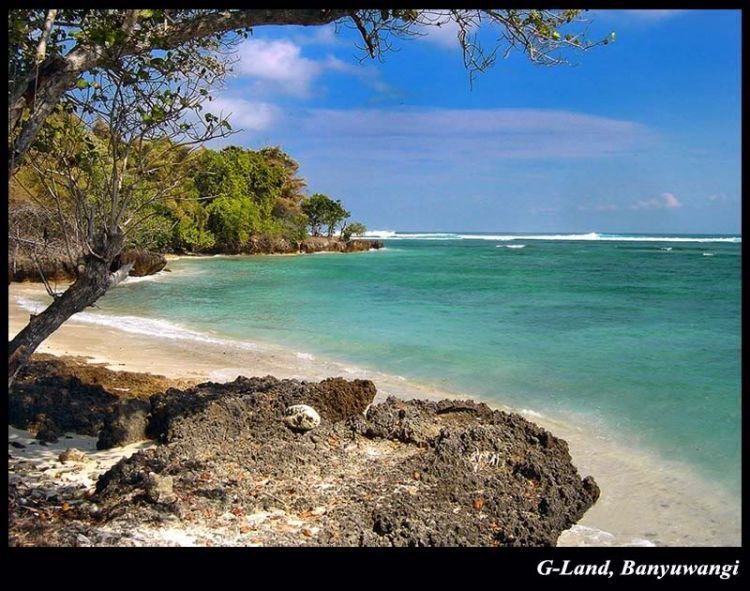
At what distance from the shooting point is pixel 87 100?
3680 mm

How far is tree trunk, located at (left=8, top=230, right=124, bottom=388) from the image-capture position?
3.66 meters

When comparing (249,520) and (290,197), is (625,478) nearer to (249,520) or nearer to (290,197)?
(249,520)

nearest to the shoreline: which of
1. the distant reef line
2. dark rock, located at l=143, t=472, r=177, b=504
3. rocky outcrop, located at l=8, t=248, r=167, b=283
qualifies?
dark rock, located at l=143, t=472, r=177, b=504

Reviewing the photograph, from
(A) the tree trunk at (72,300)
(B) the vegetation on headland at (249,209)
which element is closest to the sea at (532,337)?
(A) the tree trunk at (72,300)

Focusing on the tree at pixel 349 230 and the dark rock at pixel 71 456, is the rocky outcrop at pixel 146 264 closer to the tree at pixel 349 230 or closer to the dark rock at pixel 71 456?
the dark rock at pixel 71 456

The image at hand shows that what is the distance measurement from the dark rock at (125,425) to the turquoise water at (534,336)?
488 cm

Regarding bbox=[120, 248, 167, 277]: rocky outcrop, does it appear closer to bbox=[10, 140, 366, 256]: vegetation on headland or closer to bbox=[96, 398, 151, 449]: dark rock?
bbox=[10, 140, 366, 256]: vegetation on headland

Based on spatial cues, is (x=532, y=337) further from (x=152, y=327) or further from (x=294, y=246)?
(x=294, y=246)

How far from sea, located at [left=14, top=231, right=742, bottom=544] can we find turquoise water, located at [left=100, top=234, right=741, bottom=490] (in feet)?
0.12

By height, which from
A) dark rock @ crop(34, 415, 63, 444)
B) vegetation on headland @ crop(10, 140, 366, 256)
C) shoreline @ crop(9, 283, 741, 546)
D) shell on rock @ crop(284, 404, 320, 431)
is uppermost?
vegetation on headland @ crop(10, 140, 366, 256)

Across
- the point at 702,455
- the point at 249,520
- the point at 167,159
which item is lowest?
the point at 702,455

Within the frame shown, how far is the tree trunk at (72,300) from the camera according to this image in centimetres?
366

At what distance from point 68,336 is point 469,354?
299 inches

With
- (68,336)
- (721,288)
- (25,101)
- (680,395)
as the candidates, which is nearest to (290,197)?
(721,288)
